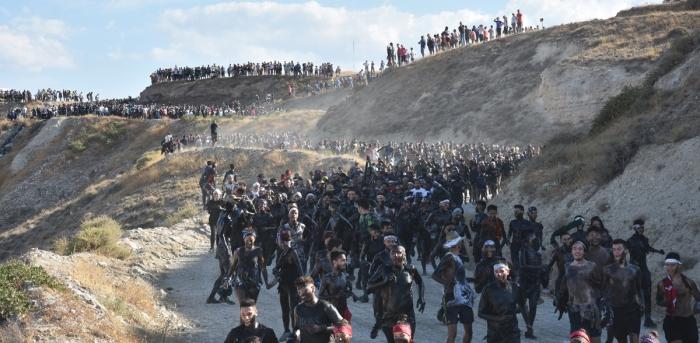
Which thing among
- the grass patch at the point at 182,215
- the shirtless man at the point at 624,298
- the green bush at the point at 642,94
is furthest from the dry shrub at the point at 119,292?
the green bush at the point at 642,94

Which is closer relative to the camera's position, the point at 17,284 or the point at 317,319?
the point at 317,319

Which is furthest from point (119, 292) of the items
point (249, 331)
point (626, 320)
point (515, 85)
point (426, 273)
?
point (515, 85)

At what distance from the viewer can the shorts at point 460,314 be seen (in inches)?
398

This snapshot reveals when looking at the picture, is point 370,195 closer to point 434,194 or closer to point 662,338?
point 434,194

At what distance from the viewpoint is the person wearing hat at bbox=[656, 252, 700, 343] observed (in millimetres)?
9398

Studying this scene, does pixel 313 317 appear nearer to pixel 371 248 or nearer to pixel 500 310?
pixel 500 310

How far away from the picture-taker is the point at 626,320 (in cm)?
991

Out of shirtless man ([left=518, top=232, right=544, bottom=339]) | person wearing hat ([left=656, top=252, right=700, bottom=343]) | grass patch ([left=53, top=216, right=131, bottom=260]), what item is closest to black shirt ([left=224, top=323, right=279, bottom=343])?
person wearing hat ([left=656, top=252, right=700, bottom=343])

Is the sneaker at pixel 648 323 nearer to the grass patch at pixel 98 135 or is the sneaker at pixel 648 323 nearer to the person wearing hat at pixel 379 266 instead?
the person wearing hat at pixel 379 266

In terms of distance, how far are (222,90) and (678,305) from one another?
77.2 m

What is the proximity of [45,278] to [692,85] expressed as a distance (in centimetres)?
1840

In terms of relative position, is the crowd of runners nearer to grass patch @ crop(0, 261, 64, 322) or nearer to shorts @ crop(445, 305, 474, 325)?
shorts @ crop(445, 305, 474, 325)

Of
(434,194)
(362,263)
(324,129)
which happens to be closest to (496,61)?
(324,129)

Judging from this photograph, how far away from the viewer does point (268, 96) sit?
76.1 meters
